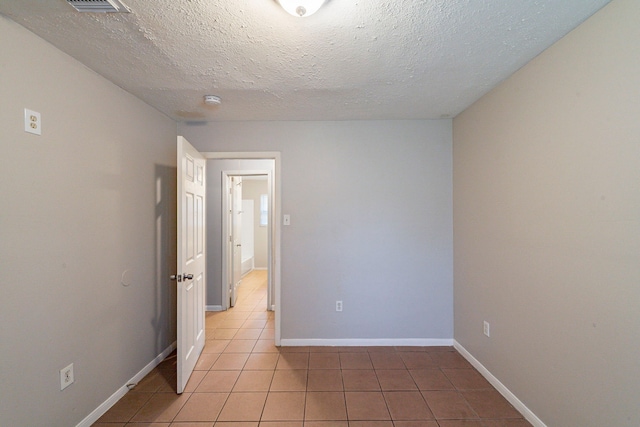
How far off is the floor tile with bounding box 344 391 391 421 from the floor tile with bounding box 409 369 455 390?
0.39 m

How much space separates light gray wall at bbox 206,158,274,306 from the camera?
4.07 metres

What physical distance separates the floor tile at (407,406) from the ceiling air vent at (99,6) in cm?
282

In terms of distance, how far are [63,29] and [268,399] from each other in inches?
103

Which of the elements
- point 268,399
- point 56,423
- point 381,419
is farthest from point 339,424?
point 56,423

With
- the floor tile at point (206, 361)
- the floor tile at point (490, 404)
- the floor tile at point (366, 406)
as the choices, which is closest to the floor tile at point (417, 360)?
the floor tile at point (490, 404)

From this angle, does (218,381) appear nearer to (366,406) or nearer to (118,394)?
(118,394)

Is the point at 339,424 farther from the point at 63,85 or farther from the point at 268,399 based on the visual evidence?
the point at 63,85

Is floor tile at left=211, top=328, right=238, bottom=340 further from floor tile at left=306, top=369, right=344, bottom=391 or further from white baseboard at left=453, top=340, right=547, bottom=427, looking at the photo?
white baseboard at left=453, top=340, right=547, bottom=427

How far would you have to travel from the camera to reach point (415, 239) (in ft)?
9.84

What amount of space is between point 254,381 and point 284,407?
0.43 metres

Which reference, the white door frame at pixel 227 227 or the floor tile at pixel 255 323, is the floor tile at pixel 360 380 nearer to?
the floor tile at pixel 255 323

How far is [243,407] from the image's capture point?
2051 millimetres

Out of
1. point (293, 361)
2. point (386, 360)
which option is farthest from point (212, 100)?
point (386, 360)

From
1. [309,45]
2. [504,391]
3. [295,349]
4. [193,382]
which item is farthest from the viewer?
[295,349]
